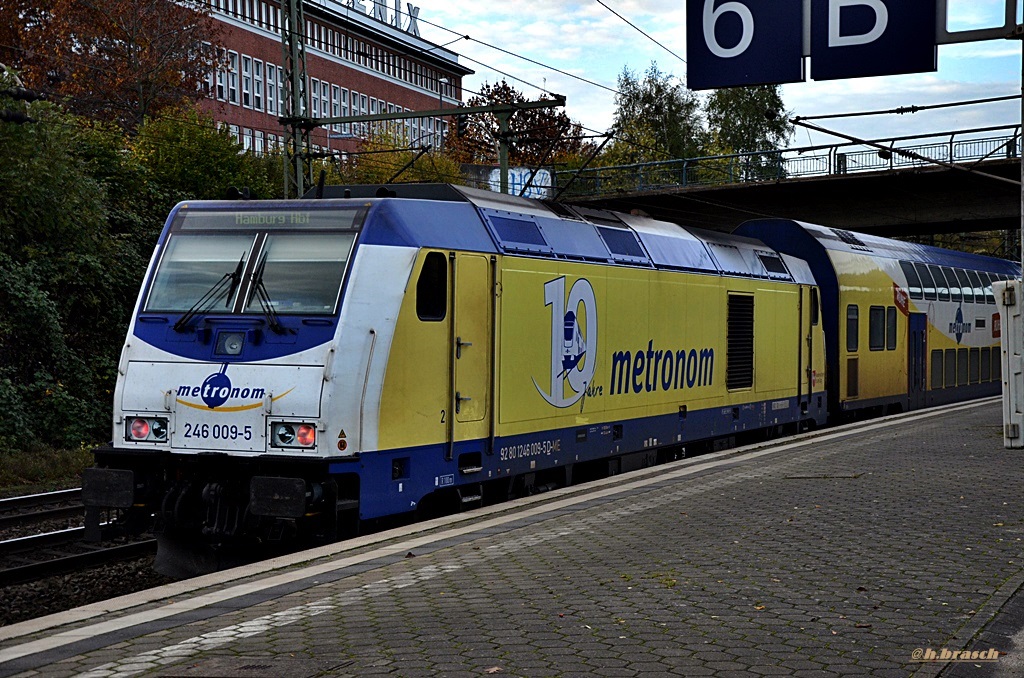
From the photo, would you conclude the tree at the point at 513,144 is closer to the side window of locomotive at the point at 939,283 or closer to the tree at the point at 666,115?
the tree at the point at 666,115

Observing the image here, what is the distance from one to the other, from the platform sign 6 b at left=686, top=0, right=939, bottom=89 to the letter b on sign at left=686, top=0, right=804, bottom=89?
0.04 feet

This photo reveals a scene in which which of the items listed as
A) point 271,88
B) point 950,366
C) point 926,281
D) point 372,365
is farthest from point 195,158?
point 271,88

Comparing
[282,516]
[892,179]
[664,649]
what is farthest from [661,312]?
[892,179]

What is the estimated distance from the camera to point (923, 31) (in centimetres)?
1438

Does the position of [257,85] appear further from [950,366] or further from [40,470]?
[40,470]

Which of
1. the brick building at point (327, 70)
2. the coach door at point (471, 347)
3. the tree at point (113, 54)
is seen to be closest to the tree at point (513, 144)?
the brick building at point (327, 70)

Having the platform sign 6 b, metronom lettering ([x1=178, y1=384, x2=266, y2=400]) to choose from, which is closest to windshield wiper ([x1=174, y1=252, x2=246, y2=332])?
metronom lettering ([x1=178, y1=384, x2=266, y2=400])

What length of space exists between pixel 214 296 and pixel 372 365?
5.26 ft

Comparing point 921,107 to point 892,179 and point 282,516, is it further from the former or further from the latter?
point 892,179

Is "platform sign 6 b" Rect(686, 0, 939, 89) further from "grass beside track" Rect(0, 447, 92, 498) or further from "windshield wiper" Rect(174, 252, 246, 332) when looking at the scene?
"grass beside track" Rect(0, 447, 92, 498)

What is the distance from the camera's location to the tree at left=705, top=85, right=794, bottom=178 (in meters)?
73.3

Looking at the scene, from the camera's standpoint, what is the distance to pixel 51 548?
1202 centimetres

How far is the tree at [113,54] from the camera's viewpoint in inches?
1547

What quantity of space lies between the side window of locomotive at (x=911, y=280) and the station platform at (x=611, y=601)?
15.4 metres
